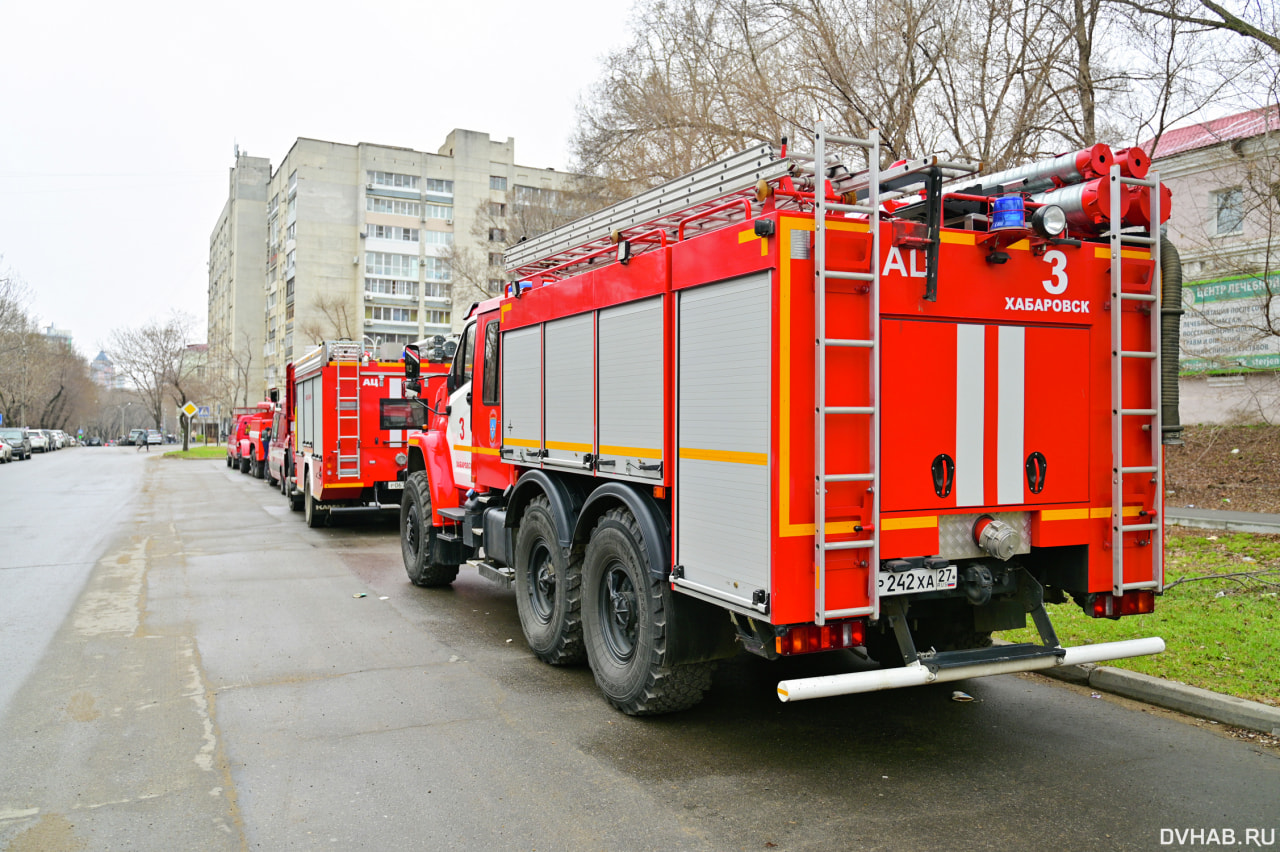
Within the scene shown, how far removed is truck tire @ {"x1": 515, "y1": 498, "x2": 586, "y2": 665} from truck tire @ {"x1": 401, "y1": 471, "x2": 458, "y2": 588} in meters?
2.85

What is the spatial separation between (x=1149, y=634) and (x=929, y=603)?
2.82 m

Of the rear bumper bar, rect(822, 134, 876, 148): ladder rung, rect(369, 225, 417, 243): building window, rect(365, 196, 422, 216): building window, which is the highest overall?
rect(365, 196, 422, 216): building window

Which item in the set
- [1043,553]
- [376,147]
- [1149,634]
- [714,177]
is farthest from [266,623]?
[376,147]

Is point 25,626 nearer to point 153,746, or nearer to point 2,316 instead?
point 153,746

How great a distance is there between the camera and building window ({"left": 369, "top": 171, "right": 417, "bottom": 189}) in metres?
78.6

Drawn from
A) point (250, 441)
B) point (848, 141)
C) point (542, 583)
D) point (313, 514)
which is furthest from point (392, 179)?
point (848, 141)

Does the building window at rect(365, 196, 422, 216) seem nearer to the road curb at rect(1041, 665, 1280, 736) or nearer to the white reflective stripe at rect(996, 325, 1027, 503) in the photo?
the road curb at rect(1041, 665, 1280, 736)

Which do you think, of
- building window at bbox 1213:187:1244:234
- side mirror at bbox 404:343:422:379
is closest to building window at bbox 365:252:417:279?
building window at bbox 1213:187:1244:234

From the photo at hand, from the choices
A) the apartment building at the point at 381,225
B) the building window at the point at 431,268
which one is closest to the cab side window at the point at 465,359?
the apartment building at the point at 381,225

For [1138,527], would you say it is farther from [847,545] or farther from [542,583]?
[542,583]

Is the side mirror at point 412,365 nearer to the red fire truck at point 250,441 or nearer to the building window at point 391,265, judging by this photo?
the red fire truck at point 250,441

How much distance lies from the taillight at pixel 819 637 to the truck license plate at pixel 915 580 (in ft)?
0.74

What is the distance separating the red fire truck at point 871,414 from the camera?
4.37 metres

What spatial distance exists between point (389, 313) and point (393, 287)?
2.25 metres
